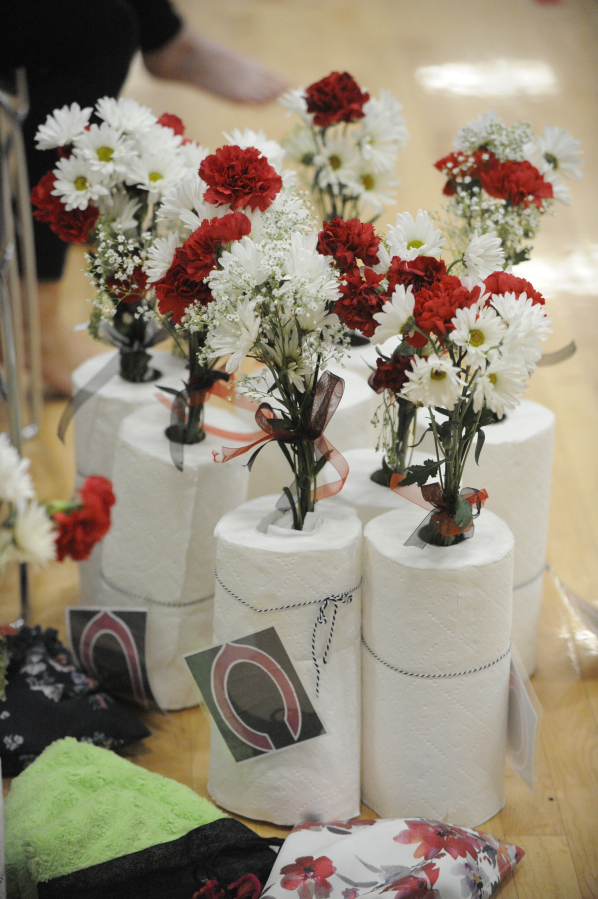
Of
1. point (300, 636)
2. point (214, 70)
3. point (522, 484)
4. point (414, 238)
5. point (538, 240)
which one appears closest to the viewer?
point (414, 238)

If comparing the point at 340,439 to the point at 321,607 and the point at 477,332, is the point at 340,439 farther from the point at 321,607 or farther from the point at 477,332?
the point at 477,332

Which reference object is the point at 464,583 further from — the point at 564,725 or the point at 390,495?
the point at 564,725

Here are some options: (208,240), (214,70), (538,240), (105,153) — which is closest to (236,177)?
Answer: (208,240)

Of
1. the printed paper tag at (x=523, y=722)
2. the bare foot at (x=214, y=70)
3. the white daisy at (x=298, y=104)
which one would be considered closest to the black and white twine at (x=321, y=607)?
the printed paper tag at (x=523, y=722)

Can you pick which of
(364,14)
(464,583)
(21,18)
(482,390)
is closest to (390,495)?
(464,583)

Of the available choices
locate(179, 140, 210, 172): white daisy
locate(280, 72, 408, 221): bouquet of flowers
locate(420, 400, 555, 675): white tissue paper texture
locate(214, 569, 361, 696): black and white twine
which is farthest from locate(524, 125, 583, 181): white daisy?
locate(214, 569, 361, 696): black and white twine

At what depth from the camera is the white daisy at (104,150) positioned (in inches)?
51.6

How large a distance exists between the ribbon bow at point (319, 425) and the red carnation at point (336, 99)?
0.56m

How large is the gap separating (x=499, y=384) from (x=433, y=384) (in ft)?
0.21

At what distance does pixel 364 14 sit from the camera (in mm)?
5133

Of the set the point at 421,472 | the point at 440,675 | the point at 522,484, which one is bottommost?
the point at 440,675

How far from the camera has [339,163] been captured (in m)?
1.62

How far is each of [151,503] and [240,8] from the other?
177 inches

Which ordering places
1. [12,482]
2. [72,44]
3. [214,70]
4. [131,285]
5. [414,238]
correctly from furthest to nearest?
[72,44] < [214,70] < [131,285] < [414,238] < [12,482]
